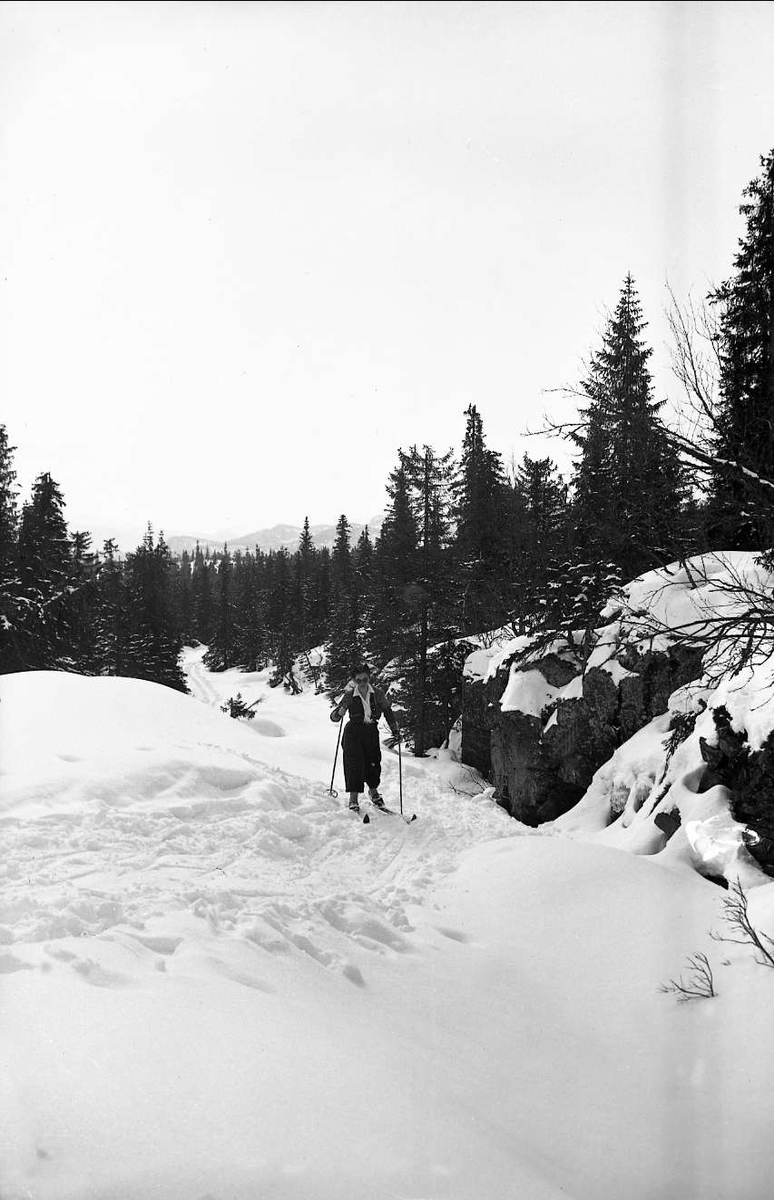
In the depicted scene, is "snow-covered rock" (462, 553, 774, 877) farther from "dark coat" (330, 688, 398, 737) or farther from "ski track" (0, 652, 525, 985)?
"dark coat" (330, 688, 398, 737)

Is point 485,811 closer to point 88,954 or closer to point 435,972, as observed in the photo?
point 435,972

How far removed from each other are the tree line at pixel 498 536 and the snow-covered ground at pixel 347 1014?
4.21m

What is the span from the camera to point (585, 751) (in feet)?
37.7

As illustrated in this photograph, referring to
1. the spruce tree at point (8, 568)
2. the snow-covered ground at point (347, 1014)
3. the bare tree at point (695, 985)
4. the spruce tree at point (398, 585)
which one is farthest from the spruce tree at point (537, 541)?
the spruce tree at point (8, 568)

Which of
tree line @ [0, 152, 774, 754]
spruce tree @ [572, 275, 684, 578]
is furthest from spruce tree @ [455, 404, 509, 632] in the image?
spruce tree @ [572, 275, 684, 578]

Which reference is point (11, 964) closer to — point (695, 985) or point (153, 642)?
point (695, 985)

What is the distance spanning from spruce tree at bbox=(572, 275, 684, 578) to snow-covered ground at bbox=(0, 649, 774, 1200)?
136 inches

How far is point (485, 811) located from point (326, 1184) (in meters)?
7.56

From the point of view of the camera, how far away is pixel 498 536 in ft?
86.4

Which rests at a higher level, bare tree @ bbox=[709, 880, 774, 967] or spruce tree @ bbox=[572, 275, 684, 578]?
spruce tree @ bbox=[572, 275, 684, 578]

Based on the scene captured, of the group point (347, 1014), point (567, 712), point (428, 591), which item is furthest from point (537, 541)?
point (347, 1014)

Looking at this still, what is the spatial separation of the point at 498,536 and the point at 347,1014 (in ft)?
78.4

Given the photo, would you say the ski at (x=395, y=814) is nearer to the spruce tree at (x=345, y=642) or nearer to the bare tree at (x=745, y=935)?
the bare tree at (x=745, y=935)

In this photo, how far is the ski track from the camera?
13.7ft
